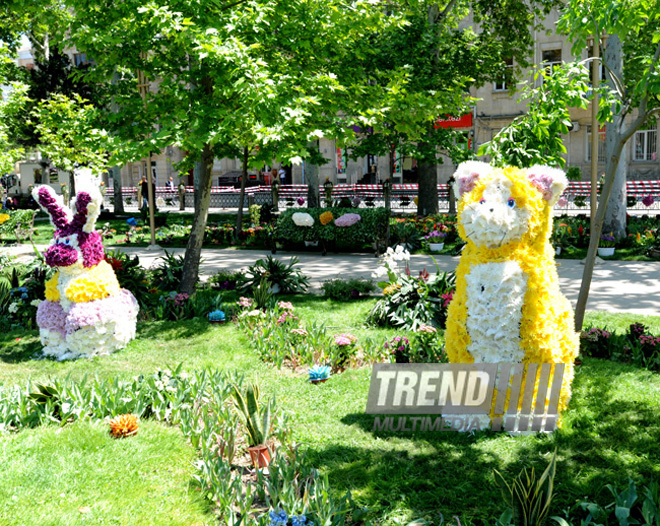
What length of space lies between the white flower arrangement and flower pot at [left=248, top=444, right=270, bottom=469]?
10.4 meters

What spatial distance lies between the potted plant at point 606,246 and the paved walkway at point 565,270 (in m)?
0.56

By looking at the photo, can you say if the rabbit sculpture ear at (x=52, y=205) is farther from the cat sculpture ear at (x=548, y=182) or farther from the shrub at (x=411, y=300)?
the cat sculpture ear at (x=548, y=182)

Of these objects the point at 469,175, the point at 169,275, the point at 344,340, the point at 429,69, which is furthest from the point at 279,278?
the point at 429,69

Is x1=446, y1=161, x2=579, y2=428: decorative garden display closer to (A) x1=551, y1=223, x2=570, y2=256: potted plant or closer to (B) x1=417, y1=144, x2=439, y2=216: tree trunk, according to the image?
(A) x1=551, y1=223, x2=570, y2=256: potted plant

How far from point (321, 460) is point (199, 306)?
5.10 m

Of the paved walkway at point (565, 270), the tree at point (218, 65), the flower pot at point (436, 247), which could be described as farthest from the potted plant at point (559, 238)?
the tree at point (218, 65)

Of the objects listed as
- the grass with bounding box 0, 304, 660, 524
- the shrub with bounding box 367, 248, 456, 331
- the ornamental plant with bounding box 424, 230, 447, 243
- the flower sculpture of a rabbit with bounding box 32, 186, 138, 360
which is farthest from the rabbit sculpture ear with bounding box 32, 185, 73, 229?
the ornamental plant with bounding box 424, 230, 447, 243

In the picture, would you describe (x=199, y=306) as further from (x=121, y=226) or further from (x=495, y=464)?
(x=121, y=226)

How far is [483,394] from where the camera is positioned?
194 inches

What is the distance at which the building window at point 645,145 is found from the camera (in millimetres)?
31234

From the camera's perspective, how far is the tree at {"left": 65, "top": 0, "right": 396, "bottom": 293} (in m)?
7.48

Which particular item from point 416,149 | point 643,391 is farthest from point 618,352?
point 416,149

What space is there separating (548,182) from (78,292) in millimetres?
5428

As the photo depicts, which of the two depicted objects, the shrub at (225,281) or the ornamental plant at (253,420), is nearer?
the ornamental plant at (253,420)
